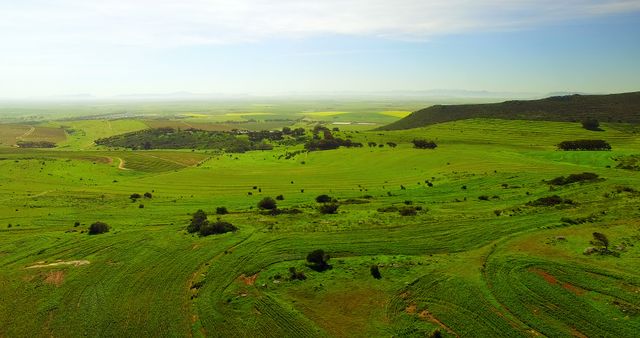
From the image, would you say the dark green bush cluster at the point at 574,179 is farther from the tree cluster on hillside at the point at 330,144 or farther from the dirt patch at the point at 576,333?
the tree cluster on hillside at the point at 330,144

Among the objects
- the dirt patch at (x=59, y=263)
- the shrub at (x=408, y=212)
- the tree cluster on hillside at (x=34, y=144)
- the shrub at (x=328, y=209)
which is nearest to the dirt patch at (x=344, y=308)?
the shrub at (x=408, y=212)

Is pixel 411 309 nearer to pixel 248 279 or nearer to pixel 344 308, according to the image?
pixel 344 308

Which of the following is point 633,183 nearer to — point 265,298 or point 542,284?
point 542,284

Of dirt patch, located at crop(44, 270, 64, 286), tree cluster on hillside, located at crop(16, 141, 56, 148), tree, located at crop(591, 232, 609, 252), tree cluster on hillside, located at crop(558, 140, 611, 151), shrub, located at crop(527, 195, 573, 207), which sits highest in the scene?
tree cluster on hillside, located at crop(558, 140, 611, 151)

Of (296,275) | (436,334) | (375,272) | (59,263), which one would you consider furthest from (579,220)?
(59,263)

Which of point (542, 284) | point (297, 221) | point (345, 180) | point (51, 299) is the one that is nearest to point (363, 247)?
point (297, 221)

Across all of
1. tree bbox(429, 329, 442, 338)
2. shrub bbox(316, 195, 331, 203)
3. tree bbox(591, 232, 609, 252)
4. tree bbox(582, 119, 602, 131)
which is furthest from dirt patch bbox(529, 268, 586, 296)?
tree bbox(582, 119, 602, 131)

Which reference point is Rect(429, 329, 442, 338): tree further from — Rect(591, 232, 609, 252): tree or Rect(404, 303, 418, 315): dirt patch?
Rect(591, 232, 609, 252): tree
